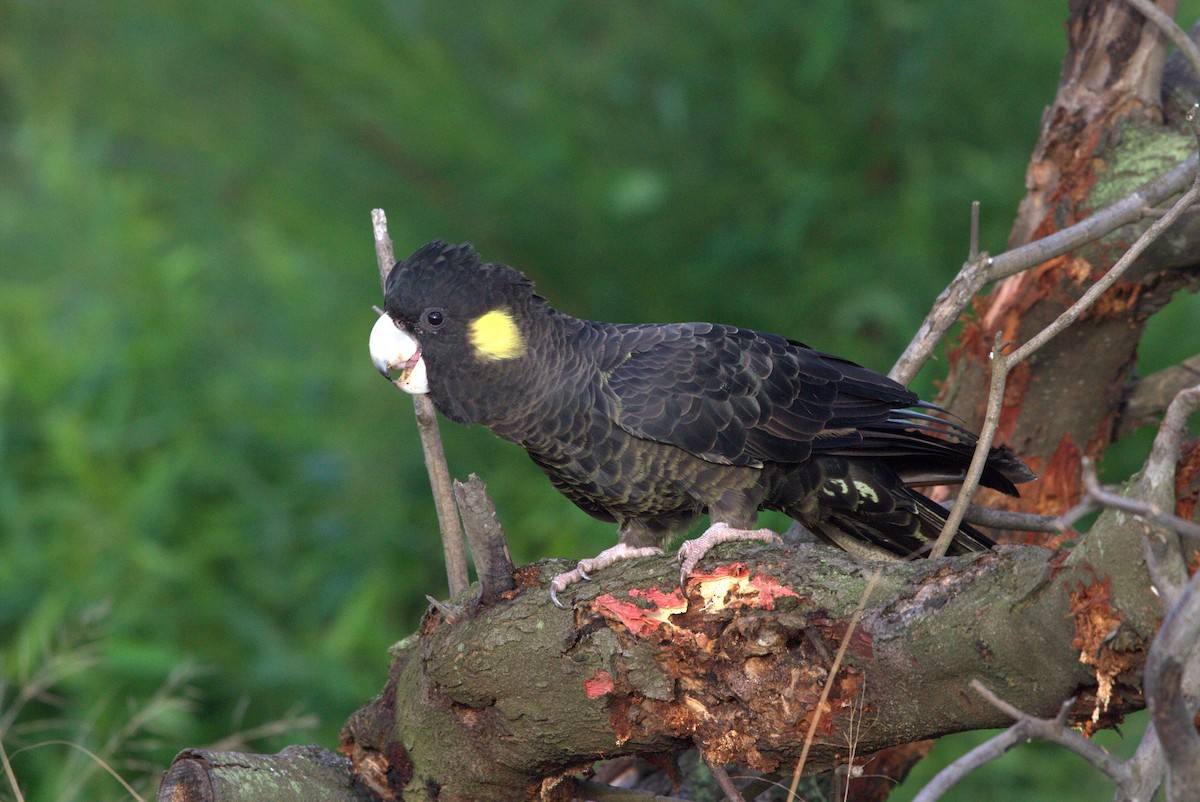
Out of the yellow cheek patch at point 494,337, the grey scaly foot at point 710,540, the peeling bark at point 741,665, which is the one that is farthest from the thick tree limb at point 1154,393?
the yellow cheek patch at point 494,337

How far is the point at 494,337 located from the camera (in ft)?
9.34

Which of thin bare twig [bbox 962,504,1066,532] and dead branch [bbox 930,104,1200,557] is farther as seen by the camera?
thin bare twig [bbox 962,504,1066,532]

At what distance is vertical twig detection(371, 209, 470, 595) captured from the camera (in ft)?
9.63

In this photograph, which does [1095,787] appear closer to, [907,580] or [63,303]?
[907,580]

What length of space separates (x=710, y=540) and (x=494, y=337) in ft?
2.46

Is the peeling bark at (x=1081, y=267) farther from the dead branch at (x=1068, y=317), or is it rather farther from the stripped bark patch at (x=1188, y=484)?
the stripped bark patch at (x=1188, y=484)

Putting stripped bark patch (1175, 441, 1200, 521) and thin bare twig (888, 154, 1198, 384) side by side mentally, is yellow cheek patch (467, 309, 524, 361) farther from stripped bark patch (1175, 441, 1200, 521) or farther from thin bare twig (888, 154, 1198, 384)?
stripped bark patch (1175, 441, 1200, 521)

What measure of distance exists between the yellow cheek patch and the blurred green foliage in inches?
96.6

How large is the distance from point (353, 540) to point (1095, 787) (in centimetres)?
395

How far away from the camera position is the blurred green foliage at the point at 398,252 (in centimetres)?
501

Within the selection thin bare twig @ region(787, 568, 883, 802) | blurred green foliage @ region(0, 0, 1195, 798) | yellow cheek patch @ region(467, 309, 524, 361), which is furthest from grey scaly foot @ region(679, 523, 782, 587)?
blurred green foliage @ region(0, 0, 1195, 798)

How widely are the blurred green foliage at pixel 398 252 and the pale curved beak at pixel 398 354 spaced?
7.54 ft

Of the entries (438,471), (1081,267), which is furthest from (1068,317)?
(438,471)

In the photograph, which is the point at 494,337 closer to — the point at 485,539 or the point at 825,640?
the point at 485,539
